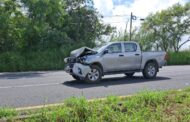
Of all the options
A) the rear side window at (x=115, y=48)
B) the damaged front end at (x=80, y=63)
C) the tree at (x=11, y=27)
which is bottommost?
the damaged front end at (x=80, y=63)

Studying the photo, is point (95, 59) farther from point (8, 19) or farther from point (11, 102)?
point (8, 19)

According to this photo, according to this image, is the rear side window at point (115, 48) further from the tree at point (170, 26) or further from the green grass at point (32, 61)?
the tree at point (170, 26)

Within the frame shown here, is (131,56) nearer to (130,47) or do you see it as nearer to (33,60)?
(130,47)

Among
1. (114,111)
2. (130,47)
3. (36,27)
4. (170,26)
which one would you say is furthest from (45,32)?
(170,26)

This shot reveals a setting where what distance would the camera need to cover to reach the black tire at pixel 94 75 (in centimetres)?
1450

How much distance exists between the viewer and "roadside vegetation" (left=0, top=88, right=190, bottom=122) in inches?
272

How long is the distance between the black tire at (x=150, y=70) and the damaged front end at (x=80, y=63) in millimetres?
2884

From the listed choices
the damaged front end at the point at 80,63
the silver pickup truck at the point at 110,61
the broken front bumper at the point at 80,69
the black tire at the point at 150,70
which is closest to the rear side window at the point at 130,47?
the silver pickup truck at the point at 110,61

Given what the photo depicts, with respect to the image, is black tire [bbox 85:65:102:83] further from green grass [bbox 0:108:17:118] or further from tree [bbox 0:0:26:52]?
tree [bbox 0:0:26:52]

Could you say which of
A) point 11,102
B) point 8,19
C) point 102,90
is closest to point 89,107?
point 11,102

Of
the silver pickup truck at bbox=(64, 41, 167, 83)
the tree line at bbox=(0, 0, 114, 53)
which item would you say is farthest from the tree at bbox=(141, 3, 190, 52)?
the silver pickup truck at bbox=(64, 41, 167, 83)

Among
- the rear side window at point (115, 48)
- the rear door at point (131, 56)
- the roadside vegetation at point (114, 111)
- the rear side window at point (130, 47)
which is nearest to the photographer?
the roadside vegetation at point (114, 111)

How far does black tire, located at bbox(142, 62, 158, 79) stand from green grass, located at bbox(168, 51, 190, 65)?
767 inches

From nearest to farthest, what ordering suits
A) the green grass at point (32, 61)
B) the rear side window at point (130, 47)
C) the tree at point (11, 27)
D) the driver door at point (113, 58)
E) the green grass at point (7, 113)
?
the green grass at point (7, 113) < the driver door at point (113, 58) < the rear side window at point (130, 47) < the green grass at point (32, 61) < the tree at point (11, 27)
